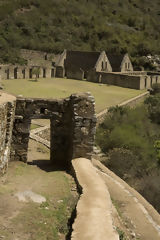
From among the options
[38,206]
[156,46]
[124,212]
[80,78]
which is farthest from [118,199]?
[156,46]

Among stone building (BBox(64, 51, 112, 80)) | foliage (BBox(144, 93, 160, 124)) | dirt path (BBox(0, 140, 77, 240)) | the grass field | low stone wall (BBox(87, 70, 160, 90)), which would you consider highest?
stone building (BBox(64, 51, 112, 80))

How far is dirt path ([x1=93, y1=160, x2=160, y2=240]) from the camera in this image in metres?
10.4

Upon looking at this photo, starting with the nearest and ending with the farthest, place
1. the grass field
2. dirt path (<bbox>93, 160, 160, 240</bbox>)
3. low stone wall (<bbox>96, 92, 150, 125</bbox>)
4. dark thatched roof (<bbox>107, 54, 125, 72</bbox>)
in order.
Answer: dirt path (<bbox>93, 160, 160, 240</bbox>) → low stone wall (<bbox>96, 92, 150, 125</bbox>) → the grass field → dark thatched roof (<bbox>107, 54, 125, 72</bbox>)

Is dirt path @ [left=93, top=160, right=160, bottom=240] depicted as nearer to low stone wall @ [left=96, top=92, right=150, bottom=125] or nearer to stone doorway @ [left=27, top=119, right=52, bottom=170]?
stone doorway @ [left=27, top=119, right=52, bottom=170]

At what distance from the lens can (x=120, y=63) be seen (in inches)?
1885

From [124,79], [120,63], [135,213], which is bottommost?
[135,213]

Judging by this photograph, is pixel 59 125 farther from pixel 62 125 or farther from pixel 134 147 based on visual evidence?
pixel 134 147

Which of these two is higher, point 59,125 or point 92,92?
point 92,92

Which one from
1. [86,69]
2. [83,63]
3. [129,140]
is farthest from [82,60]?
[129,140]

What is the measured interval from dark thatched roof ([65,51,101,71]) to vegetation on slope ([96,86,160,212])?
20.6 m

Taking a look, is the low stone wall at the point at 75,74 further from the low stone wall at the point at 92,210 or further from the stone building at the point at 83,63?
the low stone wall at the point at 92,210

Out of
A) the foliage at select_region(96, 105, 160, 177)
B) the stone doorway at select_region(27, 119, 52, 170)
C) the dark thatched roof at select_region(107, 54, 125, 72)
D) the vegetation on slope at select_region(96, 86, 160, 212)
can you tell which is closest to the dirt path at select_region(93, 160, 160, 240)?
the vegetation on slope at select_region(96, 86, 160, 212)

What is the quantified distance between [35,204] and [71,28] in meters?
60.1

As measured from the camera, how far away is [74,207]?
1032cm
